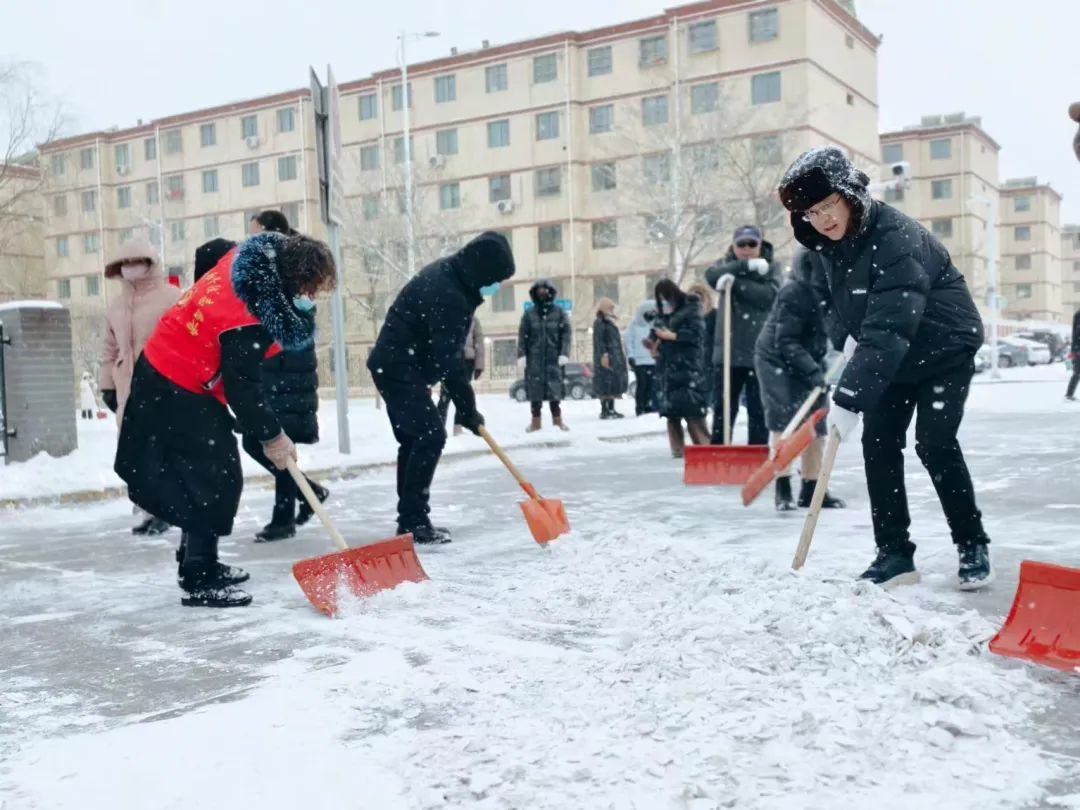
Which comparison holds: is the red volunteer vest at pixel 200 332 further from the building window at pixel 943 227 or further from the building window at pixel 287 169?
the building window at pixel 943 227

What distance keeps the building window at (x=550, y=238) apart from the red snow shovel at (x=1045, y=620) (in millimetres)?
41147

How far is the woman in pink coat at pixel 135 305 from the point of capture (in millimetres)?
6188

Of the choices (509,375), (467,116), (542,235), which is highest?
(467,116)

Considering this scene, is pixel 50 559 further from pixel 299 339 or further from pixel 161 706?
pixel 161 706

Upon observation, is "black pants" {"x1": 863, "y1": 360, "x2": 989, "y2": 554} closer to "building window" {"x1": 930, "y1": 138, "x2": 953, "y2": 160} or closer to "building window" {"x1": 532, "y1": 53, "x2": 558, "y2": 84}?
"building window" {"x1": 532, "y1": 53, "x2": 558, "y2": 84}

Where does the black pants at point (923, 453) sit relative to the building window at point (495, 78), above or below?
below

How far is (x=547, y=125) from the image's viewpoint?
43.5m

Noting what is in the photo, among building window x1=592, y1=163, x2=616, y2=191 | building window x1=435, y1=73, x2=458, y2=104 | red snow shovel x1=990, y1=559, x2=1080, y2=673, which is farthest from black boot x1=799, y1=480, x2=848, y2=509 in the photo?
building window x1=435, y1=73, x2=458, y2=104

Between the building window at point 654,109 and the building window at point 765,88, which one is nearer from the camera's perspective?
the building window at point 765,88

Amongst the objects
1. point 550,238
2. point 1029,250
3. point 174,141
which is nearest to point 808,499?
point 550,238

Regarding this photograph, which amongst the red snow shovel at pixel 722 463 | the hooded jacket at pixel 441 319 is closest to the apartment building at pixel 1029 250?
the red snow shovel at pixel 722 463

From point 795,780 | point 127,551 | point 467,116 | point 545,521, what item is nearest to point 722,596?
point 795,780

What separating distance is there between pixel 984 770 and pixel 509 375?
135 feet

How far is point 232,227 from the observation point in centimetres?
5031
